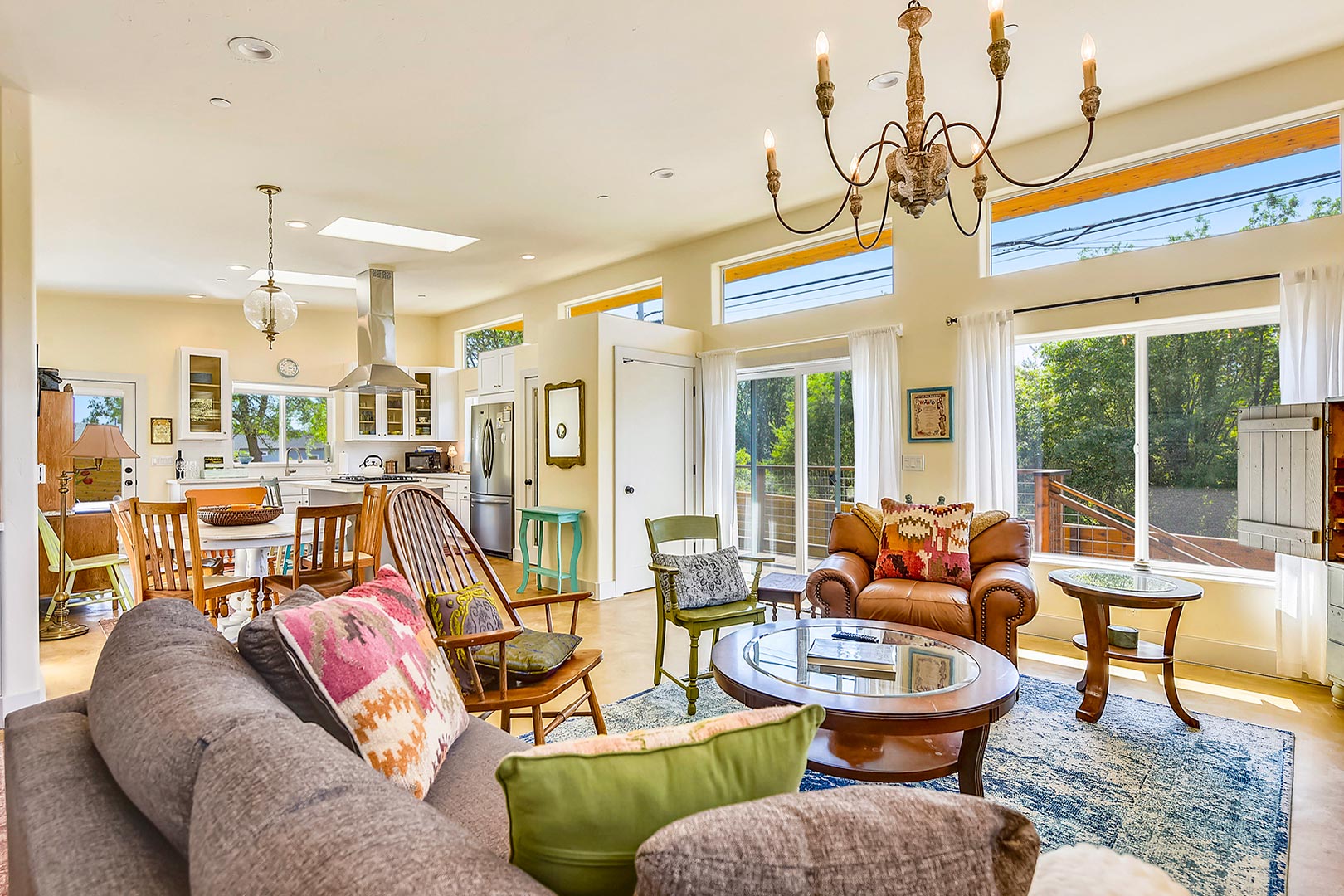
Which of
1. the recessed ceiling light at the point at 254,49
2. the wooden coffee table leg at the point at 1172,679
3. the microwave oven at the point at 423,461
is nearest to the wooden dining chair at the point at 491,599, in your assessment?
the recessed ceiling light at the point at 254,49

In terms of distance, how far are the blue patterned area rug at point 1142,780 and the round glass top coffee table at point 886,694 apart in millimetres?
297

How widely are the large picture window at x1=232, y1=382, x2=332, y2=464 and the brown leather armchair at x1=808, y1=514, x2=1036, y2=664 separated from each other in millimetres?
6997

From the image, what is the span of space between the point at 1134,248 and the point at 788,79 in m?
2.27

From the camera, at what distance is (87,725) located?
1221 millimetres

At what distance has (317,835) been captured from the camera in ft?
2.24

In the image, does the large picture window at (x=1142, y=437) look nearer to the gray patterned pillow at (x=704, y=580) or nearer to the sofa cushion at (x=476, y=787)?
the gray patterned pillow at (x=704, y=580)

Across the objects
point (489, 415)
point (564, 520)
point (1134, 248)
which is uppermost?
point (1134, 248)

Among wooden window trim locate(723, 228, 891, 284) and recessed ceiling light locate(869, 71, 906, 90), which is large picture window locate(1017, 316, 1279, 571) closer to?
wooden window trim locate(723, 228, 891, 284)

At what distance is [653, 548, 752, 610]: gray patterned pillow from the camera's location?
3414 mm

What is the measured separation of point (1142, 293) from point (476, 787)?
4.25 m

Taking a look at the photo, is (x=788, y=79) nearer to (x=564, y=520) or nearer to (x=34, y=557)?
(x=564, y=520)

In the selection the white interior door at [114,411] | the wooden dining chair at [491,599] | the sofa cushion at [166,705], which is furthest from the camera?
the white interior door at [114,411]

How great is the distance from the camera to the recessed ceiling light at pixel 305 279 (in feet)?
22.8

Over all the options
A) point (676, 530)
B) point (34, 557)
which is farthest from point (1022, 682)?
point (34, 557)
